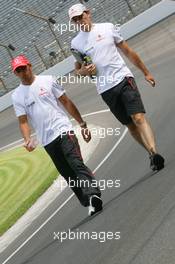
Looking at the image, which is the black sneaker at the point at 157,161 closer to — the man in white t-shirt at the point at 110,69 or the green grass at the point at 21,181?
the man in white t-shirt at the point at 110,69

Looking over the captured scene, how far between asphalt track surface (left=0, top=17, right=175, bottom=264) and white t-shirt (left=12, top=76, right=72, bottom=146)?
105 centimetres

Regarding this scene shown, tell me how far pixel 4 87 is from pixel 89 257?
30.0m

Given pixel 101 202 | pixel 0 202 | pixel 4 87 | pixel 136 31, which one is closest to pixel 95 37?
pixel 101 202

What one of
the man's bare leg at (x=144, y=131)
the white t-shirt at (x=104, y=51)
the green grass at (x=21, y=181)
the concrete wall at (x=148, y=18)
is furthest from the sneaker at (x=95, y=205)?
the concrete wall at (x=148, y=18)

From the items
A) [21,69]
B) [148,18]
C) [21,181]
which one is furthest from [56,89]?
[148,18]

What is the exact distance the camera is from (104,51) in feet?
31.4

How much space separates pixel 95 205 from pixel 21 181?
862cm

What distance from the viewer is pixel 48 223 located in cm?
1062

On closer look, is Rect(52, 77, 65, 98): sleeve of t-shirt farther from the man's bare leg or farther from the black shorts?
the man's bare leg

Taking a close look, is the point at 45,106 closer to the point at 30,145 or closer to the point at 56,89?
the point at 56,89

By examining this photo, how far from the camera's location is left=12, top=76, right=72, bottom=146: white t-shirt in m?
8.90

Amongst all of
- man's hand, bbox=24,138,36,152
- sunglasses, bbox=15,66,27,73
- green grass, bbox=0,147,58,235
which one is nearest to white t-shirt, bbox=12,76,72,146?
man's hand, bbox=24,138,36,152

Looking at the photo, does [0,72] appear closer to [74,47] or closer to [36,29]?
[36,29]

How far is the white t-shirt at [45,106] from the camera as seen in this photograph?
890cm
